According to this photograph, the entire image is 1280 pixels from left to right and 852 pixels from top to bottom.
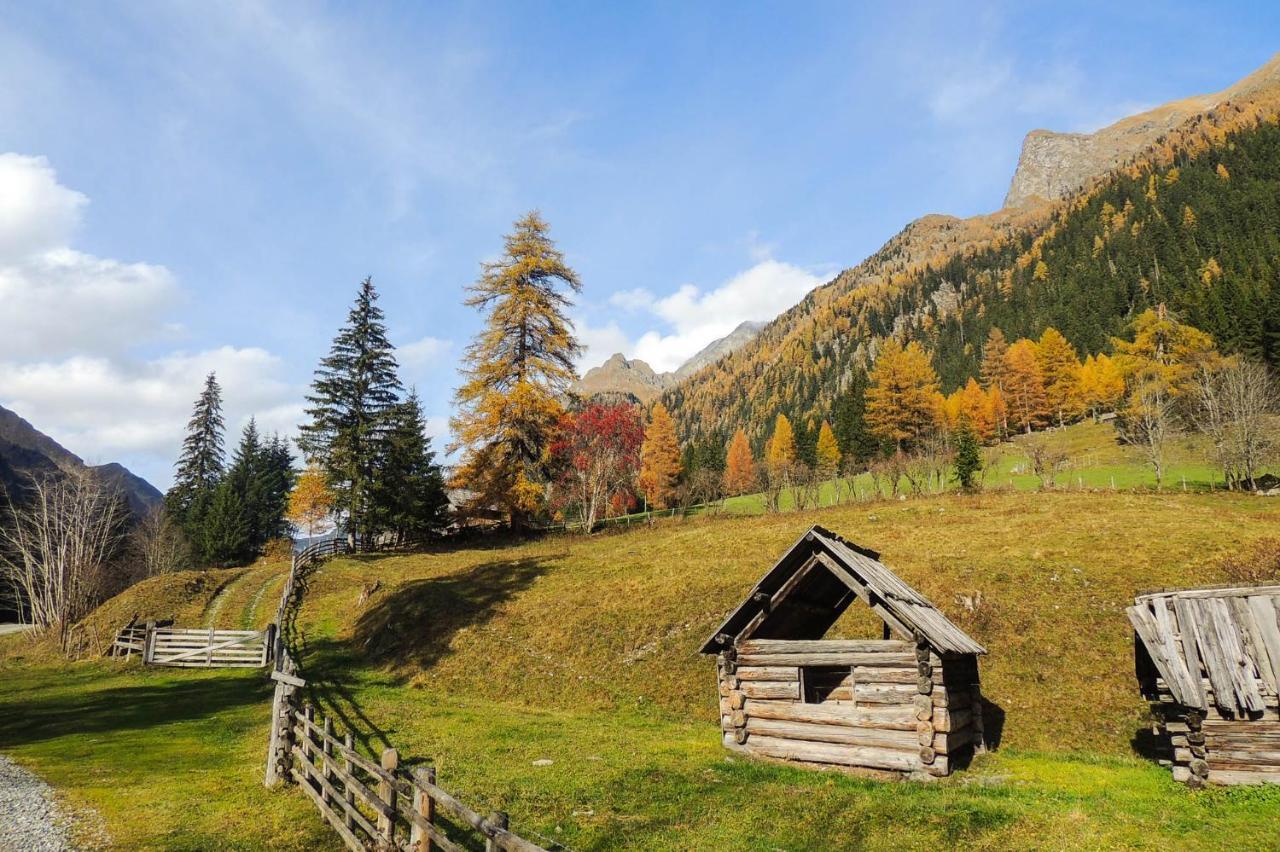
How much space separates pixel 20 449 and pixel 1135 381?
627 feet

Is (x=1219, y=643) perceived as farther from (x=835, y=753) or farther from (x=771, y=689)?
(x=771, y=689)

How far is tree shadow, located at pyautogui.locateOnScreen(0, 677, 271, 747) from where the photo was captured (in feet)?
60.0

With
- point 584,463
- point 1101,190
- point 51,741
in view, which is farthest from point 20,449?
point 1101,190

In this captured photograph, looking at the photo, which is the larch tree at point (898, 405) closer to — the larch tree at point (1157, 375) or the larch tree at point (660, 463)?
the larch tree at point (1157, 375)

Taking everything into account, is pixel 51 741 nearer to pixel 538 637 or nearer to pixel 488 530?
pixel 538 637

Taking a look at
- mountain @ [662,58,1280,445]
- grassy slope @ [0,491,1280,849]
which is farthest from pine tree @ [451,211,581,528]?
mountain @ [662,58,1280,445]

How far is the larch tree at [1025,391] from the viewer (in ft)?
311

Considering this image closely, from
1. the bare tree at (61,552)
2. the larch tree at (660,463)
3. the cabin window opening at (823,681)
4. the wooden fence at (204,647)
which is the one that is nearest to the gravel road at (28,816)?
the wooden fence at (204,647)

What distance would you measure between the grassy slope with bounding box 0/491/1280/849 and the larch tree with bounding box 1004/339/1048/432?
6257 centimetres

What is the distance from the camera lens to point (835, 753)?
46.5 feet

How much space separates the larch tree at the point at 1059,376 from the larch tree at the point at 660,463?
56.3m

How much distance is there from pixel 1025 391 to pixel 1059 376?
570cm

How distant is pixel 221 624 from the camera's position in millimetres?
32906

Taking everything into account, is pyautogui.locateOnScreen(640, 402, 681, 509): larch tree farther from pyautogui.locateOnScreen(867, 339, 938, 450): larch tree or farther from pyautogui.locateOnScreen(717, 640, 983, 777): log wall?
pyautogui.locateOnScreen(717, 640, 983, 777): log wall
